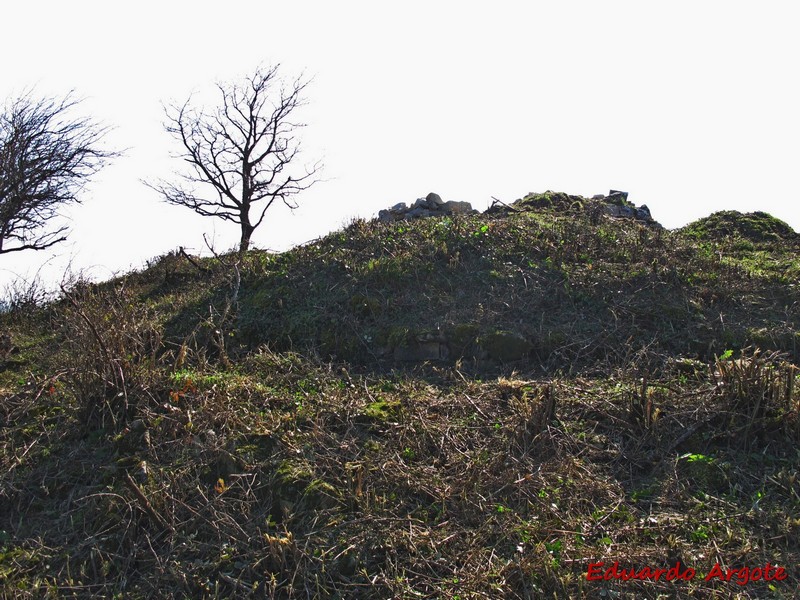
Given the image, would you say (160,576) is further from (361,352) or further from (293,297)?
(293,297)

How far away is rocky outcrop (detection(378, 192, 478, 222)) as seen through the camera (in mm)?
12570

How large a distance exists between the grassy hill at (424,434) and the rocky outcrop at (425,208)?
4.13 m

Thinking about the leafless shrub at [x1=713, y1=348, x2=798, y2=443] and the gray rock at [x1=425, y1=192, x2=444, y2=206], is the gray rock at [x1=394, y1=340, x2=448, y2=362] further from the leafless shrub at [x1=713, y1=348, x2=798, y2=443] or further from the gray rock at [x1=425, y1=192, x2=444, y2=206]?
the gray rock at [x1=425, y1=192, x2=444, y2=206]

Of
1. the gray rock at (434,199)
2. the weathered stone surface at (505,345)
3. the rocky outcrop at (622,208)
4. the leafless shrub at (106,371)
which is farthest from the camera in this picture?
the gray rock at (434,199)

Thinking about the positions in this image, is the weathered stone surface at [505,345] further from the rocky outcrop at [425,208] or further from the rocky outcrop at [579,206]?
the rocky outcrop at [425,208]

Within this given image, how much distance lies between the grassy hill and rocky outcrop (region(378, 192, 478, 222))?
4.13 m

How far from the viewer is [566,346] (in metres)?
6.66

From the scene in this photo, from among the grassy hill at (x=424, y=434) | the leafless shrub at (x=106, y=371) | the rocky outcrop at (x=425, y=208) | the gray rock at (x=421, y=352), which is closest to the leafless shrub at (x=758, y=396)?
the grassy hill at (x=424, y=434)

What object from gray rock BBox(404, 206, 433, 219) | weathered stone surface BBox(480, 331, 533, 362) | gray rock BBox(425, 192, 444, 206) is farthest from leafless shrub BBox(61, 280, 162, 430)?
gray rock BBox(425, 192, 444, 206)

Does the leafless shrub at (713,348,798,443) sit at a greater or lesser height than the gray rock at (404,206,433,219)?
lesser

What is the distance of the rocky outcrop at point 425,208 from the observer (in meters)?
12.6

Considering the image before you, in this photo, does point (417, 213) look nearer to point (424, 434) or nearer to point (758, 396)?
point (424, 434)

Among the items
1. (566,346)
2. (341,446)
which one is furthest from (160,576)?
(566,346)

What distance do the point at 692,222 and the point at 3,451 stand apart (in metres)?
10.8
